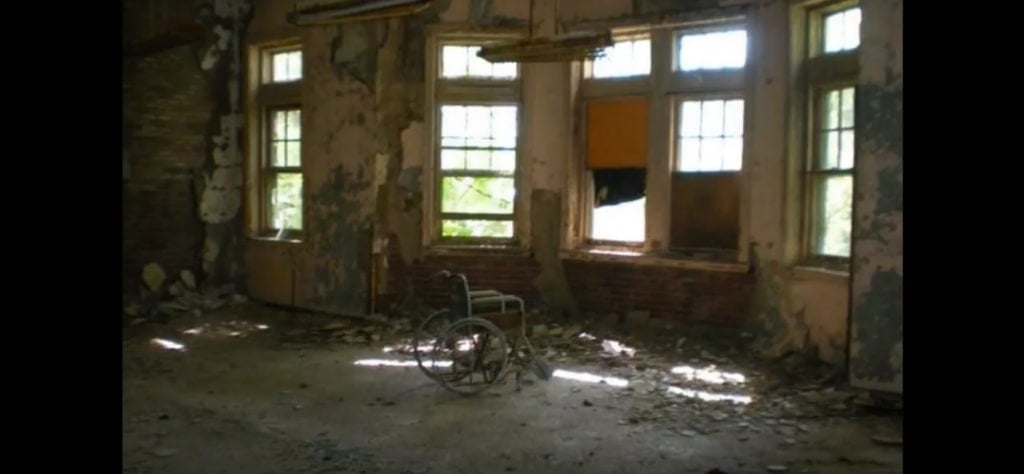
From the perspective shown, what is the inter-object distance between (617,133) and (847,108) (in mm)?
2058

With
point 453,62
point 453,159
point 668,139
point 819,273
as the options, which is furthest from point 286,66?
point 819,273

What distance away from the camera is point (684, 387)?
600cm

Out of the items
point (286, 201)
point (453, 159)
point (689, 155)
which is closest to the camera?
point (689, 155)

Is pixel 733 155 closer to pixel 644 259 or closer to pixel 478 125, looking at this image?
pixel 644 259

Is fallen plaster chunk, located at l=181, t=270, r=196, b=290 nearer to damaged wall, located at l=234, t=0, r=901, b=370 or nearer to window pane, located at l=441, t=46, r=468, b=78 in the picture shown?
damaged wall, located at l=234, t=0, r=901, b=370

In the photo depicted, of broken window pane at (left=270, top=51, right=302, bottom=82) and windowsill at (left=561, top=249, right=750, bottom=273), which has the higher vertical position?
broken window pane at (left=270, top=51, right=302, bottom=82)

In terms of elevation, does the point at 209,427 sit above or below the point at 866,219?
below

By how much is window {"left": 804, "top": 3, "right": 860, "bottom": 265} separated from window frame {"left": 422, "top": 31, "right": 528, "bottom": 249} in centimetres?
261

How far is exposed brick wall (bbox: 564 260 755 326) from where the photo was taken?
7.20 meters

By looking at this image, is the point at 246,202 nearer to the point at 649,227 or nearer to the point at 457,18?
the point at 457,18

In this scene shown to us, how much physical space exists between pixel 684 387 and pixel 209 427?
305 cm

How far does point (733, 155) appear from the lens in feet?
24.0

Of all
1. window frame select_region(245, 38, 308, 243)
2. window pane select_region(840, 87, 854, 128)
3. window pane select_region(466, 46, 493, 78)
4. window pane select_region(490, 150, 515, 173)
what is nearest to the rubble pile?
window frame select_region(245, 38, 308, 243)
